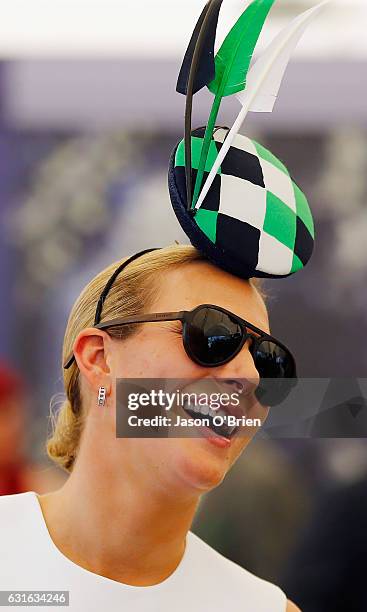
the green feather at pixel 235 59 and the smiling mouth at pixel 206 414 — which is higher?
the green feather at pixel 235 59

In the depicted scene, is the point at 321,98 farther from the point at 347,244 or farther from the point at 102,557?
the point at 102,557

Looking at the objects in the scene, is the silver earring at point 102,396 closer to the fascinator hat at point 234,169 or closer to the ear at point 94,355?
the ear at point 94,355

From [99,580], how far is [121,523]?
74 millimetres

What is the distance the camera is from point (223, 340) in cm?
94

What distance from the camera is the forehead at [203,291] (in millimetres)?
966

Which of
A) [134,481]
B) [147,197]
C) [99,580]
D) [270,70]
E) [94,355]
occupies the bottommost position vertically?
[99,580]

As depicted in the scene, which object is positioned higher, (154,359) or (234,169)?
→ (234,169)

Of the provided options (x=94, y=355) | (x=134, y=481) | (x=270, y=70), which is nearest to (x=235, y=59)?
(x=270, y=70)

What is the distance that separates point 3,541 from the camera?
0.99 m

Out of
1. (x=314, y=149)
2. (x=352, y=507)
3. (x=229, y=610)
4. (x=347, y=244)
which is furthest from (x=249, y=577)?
(x=314, y=149)

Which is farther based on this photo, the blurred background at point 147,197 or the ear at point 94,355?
the blurred background at point 147,197

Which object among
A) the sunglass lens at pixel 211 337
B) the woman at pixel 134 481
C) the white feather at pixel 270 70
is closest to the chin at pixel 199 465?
the woman at pixel 134 481

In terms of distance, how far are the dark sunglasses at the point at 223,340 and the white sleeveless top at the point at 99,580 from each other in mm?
244

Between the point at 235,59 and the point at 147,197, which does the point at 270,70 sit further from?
the point at 147,197
